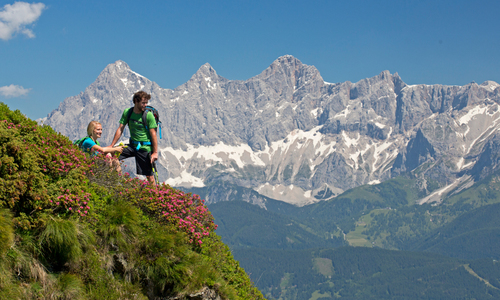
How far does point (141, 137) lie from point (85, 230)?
488cm

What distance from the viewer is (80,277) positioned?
10.8 m

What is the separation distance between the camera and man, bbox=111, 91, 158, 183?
15.0m

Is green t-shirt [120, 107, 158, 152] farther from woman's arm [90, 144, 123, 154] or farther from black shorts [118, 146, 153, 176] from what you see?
woman's arm [90, 144, 123, 154]

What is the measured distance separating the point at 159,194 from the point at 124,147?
8.46 ft

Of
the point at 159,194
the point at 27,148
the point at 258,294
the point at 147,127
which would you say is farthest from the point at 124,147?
the point at 258,294

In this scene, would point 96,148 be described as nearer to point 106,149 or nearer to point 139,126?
point 106,149

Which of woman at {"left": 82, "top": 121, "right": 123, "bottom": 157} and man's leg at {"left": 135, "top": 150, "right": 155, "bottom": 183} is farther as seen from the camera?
man's leg at {"left": 135, "top": 150, "right": 155, "bottom": 183}

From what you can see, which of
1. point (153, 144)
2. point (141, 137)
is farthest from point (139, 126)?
point (153, 144)

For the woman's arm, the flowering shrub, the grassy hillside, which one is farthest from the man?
the grassy hillside

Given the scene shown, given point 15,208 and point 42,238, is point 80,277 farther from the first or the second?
point 15,208

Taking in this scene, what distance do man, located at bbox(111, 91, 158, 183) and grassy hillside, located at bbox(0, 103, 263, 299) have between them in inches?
38.7

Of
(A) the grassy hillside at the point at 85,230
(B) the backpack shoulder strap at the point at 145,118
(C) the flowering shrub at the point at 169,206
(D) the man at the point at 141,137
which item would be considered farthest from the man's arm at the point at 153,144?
(A) the grassy hillside at the point at 85,230

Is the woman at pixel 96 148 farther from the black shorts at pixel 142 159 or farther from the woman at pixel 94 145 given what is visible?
the black shorts at pixel 142 159

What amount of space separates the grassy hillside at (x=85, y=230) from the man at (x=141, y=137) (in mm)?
982
